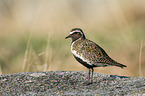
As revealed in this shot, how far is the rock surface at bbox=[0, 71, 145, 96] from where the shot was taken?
5102 mm

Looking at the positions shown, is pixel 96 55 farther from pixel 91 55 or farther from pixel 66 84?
pixel 66 84

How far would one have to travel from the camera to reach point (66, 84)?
5.72 metres

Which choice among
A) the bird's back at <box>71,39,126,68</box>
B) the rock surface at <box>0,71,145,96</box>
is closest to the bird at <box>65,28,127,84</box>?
the bird's back at <box>71,39,126,68</box>

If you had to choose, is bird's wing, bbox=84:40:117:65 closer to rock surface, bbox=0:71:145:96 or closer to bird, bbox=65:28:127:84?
bird, bbox=65:28:127:84

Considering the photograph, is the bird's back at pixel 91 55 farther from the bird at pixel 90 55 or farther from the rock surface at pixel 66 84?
the rock surface at pixel 66 84

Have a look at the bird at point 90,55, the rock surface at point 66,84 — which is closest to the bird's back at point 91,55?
the bird at point 90,55

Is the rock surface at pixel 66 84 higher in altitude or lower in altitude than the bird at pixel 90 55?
lower

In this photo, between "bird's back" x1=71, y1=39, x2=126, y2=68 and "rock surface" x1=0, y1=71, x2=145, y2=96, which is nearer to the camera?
"rock surface" x1=0, y1=71, x2=145, y2=96

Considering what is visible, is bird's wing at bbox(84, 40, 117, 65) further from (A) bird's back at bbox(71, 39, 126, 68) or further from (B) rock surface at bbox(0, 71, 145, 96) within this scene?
(B) rock surface at bbox(0, 71, 145, 96)

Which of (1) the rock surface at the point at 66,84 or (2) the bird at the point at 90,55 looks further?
(2) the bird at the point at 90,55

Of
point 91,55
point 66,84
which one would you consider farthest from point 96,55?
point 66,84

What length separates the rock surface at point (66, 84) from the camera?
5102mm

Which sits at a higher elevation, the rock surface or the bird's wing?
the bird's wing

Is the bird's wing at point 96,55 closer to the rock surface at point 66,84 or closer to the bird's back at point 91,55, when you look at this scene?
the bird's back at point 91,55
